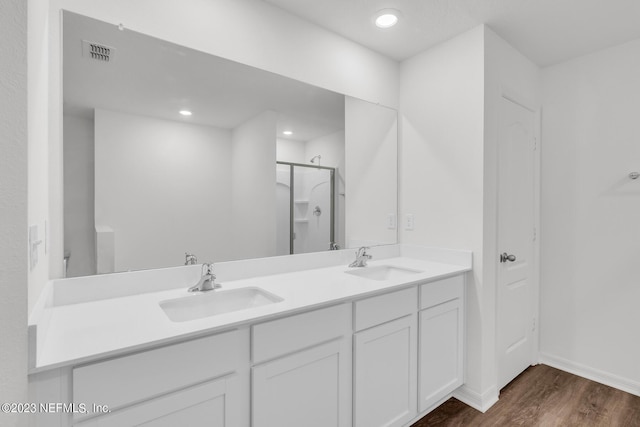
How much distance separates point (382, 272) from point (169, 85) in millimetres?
1644

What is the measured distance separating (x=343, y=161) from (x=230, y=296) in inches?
46.8

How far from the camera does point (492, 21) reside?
1947mm

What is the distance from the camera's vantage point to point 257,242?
178 cm

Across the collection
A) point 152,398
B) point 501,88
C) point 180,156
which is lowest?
point 152,398

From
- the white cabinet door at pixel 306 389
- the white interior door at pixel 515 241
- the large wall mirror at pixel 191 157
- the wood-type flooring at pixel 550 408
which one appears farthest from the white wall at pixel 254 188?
the white interior door at pixel 515 241

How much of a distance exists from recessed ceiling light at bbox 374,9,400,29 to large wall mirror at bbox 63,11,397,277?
0.47 metres

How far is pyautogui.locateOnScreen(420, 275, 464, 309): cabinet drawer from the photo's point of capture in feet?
5.82

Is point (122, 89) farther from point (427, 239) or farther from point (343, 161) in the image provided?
point (427, 239)

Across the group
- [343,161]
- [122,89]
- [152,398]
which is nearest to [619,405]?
[343,161]

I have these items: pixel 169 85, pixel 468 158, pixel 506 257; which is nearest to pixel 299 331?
pixel 169 85

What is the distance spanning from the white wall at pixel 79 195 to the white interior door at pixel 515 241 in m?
2.28

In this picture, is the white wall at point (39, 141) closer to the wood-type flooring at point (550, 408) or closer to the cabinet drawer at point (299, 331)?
the cabinet drawer at point (299, 331)

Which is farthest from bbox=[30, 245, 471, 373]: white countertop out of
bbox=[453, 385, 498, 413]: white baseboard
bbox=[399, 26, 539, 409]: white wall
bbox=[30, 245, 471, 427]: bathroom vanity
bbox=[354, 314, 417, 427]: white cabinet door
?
bbox=[453, 385, 498, 413]: white baseboard

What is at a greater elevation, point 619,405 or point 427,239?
point 427,239
